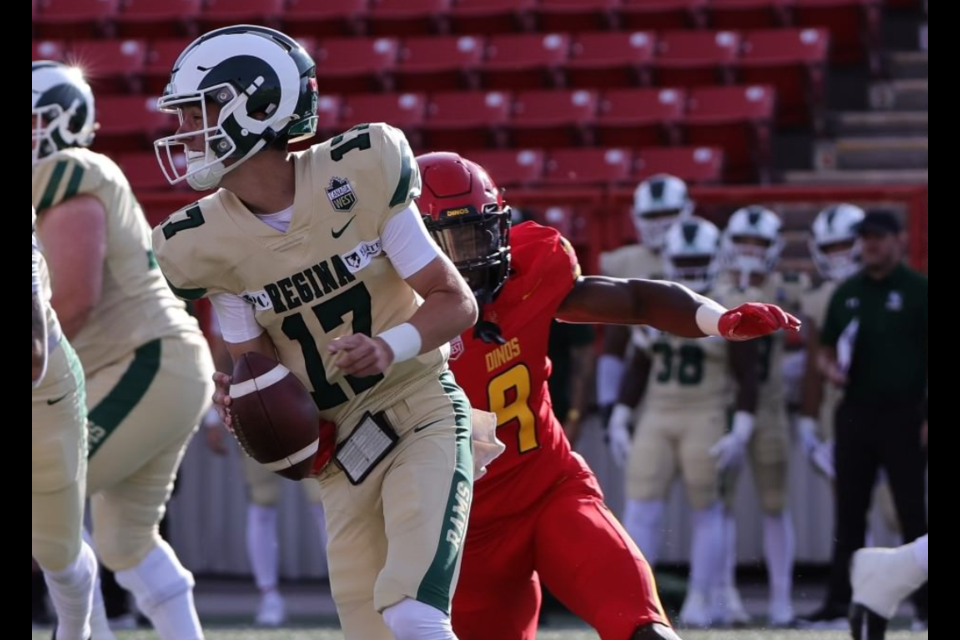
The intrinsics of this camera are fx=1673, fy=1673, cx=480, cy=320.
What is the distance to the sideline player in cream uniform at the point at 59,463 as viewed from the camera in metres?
4.12

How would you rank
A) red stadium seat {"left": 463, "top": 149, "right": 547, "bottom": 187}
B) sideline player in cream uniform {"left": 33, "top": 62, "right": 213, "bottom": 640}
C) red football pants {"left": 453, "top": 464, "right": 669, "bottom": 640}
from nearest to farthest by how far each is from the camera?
1. red football pants {"left": 453, "top": 464, "right": 669, "bottom": 640}
2. sideline player in cream uniform {"left": 33, "top": 62, "right": 213, "bottom": 640}
3. red stadium seat {"left": 463, "top": 149, "right": 547, "bottom": 187}

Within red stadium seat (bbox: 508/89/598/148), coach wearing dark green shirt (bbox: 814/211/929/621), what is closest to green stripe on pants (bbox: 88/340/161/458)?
coach wearing dark green shirt (bbox: 814/211/929/621)

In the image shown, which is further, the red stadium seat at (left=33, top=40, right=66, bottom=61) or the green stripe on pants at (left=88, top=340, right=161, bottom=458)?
the red stadium seat at (left=33, top=40, right=66, bottom=61)

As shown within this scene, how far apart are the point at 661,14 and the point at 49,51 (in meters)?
4.42

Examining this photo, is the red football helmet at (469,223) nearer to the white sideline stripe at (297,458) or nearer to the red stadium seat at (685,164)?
the white sideline stripe at (297,458)

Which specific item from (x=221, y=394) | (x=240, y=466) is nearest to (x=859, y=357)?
(x=240, y=466)

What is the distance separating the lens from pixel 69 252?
4609 millimetres

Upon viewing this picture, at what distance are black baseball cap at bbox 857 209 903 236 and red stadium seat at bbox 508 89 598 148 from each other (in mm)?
4076

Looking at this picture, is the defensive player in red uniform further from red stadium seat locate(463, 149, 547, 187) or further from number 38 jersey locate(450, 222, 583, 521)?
red stadium seat locate(463, 149, 547, 187)

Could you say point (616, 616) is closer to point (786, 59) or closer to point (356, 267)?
point (356, 267)

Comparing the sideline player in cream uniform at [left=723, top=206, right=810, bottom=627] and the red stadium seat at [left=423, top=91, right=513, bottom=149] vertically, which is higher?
the red stadium seat at [left=423, top=91, right=513, bottom=149]

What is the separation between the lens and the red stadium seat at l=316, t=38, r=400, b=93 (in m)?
11.9

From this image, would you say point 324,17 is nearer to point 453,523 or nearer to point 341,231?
point 341,231

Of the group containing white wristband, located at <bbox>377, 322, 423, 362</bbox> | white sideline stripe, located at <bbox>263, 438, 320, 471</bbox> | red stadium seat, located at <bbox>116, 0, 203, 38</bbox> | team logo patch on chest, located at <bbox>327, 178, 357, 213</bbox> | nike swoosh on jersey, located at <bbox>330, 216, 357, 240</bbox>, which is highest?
red stadium seat, located at <bbox>116, 0, 203, 38</bbox>
